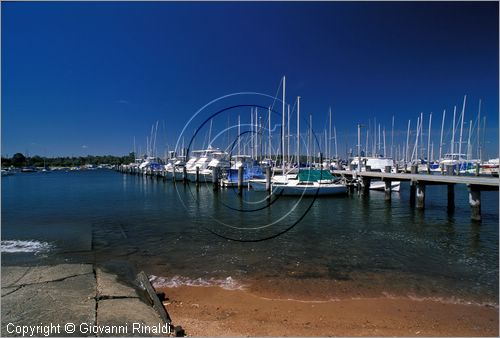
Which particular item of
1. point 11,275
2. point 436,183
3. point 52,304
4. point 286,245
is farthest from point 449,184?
point 11,275

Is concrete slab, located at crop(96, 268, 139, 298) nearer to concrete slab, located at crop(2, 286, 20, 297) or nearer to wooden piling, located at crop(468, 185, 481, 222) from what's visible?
concrete slab, located at crop(2, 286, 20, 297)

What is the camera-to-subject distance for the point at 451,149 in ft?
245

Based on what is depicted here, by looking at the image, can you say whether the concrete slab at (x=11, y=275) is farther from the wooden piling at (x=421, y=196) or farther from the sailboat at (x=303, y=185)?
the sailboat at (x=303, y=185)

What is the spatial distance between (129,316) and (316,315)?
5477 millimetres

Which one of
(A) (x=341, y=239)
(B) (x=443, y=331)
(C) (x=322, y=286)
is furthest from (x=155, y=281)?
(A) (x=341, y=239)

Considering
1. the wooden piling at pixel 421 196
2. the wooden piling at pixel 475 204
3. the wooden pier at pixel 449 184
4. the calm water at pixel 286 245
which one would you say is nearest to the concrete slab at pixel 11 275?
the calm water at pixel 286 245

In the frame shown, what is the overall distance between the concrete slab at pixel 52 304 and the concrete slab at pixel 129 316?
250 mm

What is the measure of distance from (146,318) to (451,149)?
277 feet

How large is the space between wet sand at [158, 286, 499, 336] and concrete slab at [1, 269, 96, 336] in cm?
248

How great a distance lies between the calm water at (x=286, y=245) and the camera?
13.1m

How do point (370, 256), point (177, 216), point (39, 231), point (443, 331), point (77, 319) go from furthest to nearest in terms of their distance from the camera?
point (177, 216) < point (39, 231) < point (370, 256) < point (443, 331) < point (77, 319)

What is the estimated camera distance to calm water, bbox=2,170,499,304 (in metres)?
13.1

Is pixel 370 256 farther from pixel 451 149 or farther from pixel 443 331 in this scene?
pixel 451 149

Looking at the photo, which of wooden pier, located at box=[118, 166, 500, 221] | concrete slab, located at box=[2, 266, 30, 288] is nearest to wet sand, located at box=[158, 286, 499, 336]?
concrete slab, located at box=[2, 266, 30, 288]
